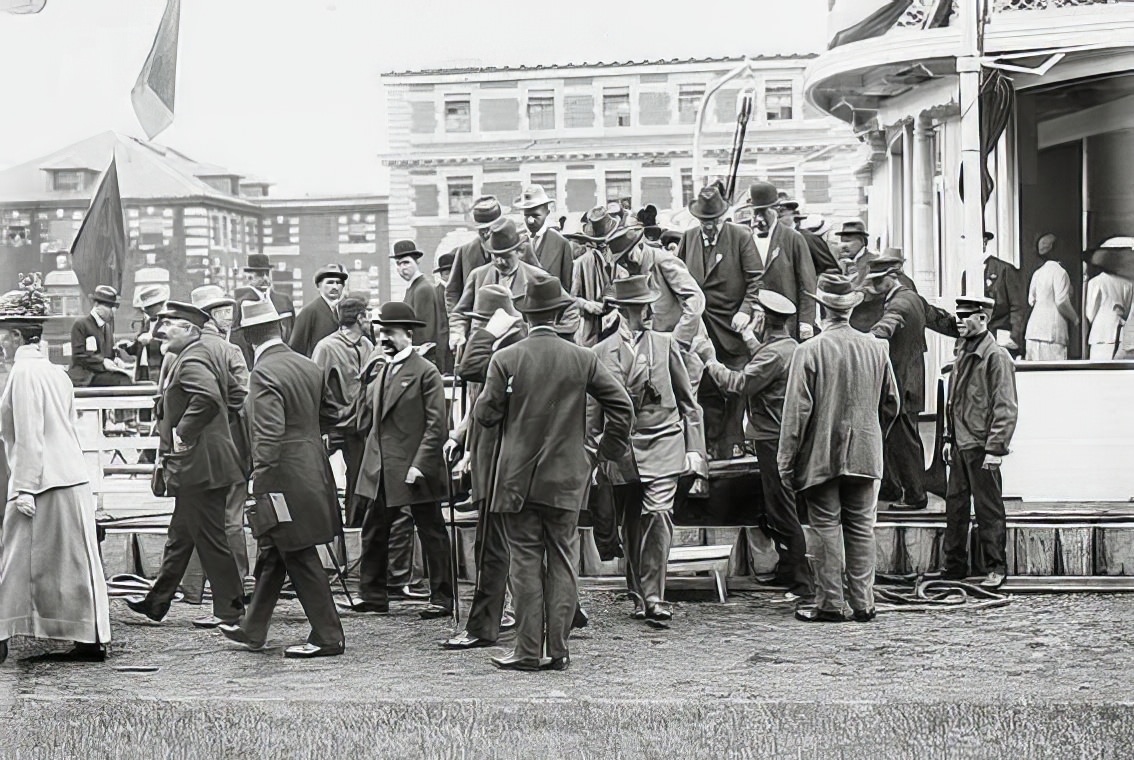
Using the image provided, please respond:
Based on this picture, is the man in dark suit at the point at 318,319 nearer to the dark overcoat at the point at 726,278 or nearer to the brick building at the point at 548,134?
the brick building at the point at 548,134

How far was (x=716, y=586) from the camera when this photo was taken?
8.50 meters

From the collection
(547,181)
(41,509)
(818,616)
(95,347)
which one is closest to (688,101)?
(547,181)

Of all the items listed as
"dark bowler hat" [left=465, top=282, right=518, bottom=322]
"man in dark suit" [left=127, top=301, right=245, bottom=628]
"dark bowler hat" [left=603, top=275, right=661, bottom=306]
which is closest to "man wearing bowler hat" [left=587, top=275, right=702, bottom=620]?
"dark bowler hat" [left=603, top=275, right=661, bottom=306]

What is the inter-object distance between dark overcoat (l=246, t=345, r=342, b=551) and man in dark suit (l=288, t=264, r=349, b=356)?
2648 millimetres

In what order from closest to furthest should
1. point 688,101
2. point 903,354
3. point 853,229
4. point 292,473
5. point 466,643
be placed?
1. point 292,473
2. point 466,643
3. point 903,354
4. point 853,229
5. point 688,101

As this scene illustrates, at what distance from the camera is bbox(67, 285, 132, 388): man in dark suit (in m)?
10.4

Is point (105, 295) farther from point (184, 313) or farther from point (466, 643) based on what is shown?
point (466, 643)

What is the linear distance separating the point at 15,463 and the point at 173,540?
1.16m

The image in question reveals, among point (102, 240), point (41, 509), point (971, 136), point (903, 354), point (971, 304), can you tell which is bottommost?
point (41, 509)

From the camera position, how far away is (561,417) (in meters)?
6.58

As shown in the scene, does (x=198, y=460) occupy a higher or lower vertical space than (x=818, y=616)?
higher

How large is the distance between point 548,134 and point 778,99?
175 centimetres

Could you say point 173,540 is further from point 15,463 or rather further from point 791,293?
point 791,293

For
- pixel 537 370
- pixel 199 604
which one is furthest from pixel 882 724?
pixel 199 604
